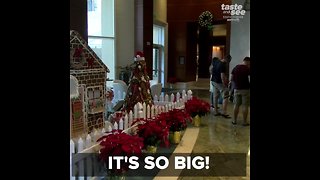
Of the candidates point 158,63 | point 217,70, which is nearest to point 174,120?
point 217,70

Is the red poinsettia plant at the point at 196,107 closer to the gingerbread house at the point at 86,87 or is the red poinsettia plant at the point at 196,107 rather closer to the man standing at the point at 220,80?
the man standing at the point at 220,80

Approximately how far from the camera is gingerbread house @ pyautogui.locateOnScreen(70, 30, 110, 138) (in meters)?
2.93

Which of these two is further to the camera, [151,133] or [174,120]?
[174,120]

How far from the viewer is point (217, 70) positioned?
22.9ft

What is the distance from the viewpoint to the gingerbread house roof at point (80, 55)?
292cm

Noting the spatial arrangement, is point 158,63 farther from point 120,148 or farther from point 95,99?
point 120,148

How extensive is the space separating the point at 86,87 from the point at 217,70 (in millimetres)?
4346

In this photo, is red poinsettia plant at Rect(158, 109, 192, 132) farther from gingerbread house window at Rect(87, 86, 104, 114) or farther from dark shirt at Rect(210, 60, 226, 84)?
dark shirt at Rect(210, 60, 226, 84)
